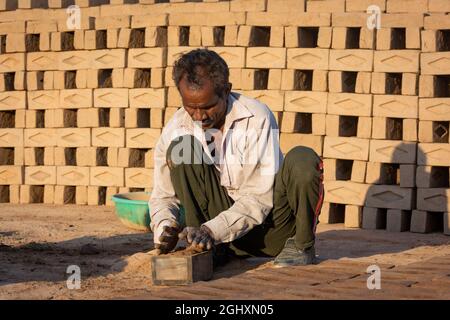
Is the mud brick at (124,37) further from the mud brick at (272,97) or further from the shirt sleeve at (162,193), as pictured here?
the shirt sleeve at (162,193)

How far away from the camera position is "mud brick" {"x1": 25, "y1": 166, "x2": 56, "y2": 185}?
973cm

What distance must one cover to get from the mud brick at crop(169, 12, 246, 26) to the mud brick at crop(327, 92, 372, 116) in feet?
3.69

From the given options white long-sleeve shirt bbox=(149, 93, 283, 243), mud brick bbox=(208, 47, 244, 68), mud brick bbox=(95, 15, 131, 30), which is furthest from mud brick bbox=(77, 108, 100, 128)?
white long-sleeve shirt bbox=(149, 93, 283, 243)

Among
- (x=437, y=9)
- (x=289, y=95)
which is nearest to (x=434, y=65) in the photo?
(x=437, y=9)

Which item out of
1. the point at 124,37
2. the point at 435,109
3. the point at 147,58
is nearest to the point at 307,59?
the point at 435,109

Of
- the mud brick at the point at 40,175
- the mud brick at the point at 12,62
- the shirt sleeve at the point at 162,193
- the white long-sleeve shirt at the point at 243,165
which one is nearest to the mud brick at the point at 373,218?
the white long-sleeve shirt at the point at 243,165

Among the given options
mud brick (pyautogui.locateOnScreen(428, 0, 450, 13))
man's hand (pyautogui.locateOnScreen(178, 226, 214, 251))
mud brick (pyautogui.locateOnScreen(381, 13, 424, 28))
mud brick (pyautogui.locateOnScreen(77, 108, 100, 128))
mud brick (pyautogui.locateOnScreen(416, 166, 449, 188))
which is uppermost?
mud brick (pyautogui.locateOnScreen(428, 0, 450, 13))

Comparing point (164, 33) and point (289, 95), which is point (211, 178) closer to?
point (289, 95)

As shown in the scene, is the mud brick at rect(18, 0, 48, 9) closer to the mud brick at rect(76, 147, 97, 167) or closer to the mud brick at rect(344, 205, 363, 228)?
the mud brick at rect(76, 147, 97, 167)

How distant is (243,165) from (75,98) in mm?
4233

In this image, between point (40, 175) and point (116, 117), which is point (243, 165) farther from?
point (40, 175)

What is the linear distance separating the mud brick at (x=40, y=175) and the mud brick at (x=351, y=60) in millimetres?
3144

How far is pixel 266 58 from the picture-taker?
8.47 m
